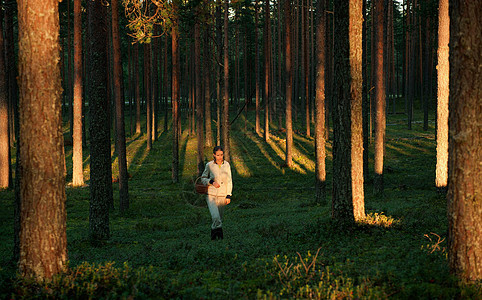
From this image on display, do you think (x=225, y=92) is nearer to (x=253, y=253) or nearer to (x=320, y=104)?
(x=320, y=104)

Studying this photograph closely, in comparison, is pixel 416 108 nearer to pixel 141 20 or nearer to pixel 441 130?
pixel 441 130

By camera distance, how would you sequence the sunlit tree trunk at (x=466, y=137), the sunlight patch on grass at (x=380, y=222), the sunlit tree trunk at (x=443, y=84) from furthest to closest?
the sunlit tree trunk at (x=443, y=84)
the sunlight patch on grass at (x=380, y=222)
the sunlit tree trunk at (x=466, y=137)

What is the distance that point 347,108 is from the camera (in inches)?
375

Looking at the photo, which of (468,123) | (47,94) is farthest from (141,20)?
(468,123)

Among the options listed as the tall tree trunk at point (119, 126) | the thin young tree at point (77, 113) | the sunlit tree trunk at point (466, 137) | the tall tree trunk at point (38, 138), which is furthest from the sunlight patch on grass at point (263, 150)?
the tall tree trunk at point (38, 138)

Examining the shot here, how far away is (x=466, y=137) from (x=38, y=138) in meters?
5.64

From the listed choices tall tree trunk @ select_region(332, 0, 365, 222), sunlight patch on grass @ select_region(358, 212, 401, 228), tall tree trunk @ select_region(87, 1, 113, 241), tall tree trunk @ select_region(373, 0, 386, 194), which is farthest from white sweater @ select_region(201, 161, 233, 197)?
tall tree trunk @ select_region(373, 0, 386, 194)

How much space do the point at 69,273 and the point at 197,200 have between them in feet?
46.2

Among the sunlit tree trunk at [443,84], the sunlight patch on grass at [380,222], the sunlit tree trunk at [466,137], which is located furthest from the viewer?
the sunlit tree trunk at [443,84]

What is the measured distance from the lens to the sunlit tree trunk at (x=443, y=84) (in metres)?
14.6

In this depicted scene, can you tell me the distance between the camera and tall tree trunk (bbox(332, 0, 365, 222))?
9461 mm

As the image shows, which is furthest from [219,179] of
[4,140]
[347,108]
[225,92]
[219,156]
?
[4,140]

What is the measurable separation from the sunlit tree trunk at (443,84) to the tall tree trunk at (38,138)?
42.8ft

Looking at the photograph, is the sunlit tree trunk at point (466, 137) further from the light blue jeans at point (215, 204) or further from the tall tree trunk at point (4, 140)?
the tall tree trunk at point (4, 140)
